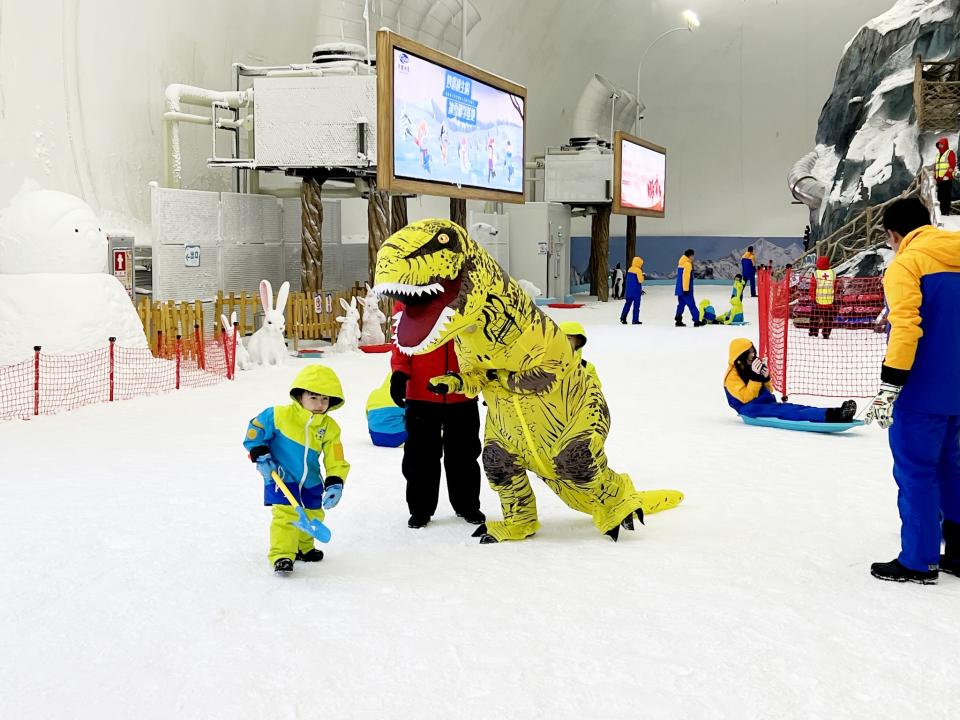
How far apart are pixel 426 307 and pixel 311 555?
126 cm

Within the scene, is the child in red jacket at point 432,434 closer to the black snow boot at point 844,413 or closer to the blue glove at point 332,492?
the blue glove at point 332,492

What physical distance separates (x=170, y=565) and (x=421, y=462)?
1.38m

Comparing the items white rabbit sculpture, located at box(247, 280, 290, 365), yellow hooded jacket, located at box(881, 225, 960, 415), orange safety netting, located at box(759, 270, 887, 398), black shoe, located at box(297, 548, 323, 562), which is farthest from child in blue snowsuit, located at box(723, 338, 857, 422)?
white rabbit sculpture, located at box(247, 280, 290, 365)

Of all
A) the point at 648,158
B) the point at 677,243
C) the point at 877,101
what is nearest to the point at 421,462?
the point at 877,101

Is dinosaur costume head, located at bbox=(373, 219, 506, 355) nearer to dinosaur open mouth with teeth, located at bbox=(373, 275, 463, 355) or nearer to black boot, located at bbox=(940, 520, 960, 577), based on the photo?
dinosaur open mouth with teeth, located at bbox=(373, 275, 463, 355)

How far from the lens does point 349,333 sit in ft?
45.4

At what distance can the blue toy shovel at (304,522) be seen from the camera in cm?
414

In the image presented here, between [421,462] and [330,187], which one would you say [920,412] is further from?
[330,187]

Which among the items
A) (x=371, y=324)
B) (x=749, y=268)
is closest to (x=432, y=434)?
(x=371, y=324)

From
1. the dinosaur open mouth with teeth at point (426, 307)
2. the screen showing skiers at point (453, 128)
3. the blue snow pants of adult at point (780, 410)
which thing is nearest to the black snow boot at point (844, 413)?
the blue snow pants of adult at point (780, 410)

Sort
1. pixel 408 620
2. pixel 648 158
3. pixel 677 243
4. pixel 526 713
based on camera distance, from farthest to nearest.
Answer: pixel 677 243, pixel 648 158, pixel 408 620, pixel 526 713

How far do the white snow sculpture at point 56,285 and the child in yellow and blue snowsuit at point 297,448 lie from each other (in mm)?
6354

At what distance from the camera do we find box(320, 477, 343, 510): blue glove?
4.14 meters

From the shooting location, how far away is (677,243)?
3456cm
